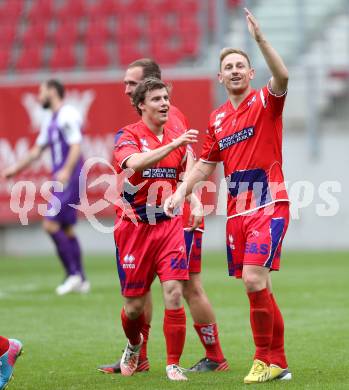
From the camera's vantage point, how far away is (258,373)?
6551mm

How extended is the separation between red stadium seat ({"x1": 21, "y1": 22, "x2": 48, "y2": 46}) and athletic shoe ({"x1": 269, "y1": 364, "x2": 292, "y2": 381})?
17034 millimetres

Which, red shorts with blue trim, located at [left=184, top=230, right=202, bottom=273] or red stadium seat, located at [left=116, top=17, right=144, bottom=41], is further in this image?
red stadium seat, located at [left=116, top=17, right=144, bottom=41]

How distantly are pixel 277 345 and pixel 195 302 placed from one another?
29.9 inches

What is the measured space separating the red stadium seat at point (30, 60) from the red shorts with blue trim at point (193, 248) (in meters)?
15.5

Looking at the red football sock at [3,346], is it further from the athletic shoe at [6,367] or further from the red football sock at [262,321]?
the red football sock at [262,321]

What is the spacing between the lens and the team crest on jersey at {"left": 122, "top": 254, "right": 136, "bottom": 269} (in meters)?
7.05

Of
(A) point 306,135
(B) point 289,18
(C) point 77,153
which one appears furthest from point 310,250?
(C) point 77,153

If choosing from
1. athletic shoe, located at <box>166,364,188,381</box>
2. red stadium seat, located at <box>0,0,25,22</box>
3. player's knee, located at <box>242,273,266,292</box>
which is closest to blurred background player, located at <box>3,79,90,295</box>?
athletic shoe, located at <box>166,364,188,381</box>

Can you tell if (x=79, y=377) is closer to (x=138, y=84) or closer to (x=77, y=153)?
(x=138, y=84)

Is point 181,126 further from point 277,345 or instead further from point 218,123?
point 277,345

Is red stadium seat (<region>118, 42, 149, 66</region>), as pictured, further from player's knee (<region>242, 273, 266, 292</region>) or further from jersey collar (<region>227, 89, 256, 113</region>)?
player's knee (<region>242, 273, 266, 292</region>)

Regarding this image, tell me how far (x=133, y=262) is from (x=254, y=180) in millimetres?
1017

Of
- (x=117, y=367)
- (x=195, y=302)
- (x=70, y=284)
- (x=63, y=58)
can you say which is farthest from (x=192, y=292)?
(x=63, y=58)

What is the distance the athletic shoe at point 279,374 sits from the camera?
21.9 feet
